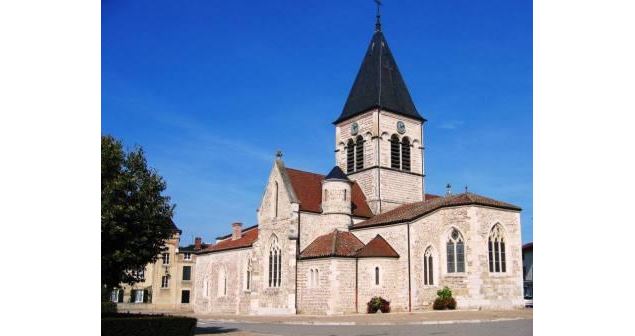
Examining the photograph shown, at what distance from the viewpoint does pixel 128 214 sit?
40.4ft

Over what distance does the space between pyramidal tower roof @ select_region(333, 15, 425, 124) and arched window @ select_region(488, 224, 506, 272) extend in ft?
34.5

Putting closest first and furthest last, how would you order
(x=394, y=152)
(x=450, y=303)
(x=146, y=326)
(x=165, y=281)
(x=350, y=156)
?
(x=146, y=326)
(x=450, y=303)
(x=394, y=152)
(x=350, y=156)
(x=165, y=281)

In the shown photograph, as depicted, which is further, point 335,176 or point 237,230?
point 237,230

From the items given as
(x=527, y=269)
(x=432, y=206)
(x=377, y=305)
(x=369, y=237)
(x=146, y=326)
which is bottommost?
(x=377, y=305)

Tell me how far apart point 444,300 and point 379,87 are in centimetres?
1354

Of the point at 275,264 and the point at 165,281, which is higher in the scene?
the point at 275,264

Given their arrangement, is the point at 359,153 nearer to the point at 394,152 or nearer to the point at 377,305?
the point at 394,152

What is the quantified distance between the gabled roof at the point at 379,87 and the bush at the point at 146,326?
20.5 metres

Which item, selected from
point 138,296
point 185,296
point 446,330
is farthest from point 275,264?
point 185,296
